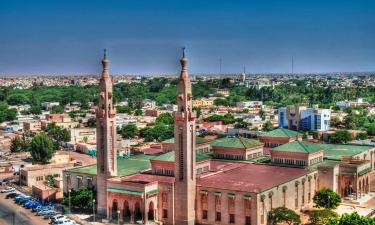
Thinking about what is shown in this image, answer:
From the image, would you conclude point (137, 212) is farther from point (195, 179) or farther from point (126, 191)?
point (195, 179)

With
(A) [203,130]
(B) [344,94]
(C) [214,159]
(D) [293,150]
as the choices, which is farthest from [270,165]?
(B) [344,94]

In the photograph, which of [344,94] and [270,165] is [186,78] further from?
[344,94]

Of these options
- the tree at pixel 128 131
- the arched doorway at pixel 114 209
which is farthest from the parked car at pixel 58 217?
the tree at pixel 128 131

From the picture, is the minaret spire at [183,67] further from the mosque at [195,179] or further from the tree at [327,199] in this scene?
the tree at [327,199]

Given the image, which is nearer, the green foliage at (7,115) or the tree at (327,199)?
the tree at (327,199)

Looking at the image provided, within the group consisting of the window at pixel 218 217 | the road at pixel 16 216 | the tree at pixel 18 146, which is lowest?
the road at pixel 16 216

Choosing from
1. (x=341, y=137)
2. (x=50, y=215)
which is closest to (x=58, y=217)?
(x=50, y=215)

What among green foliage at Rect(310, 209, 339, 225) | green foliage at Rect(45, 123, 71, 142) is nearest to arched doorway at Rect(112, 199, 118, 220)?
green foliage at Rect(310, 209, 339, 225)
